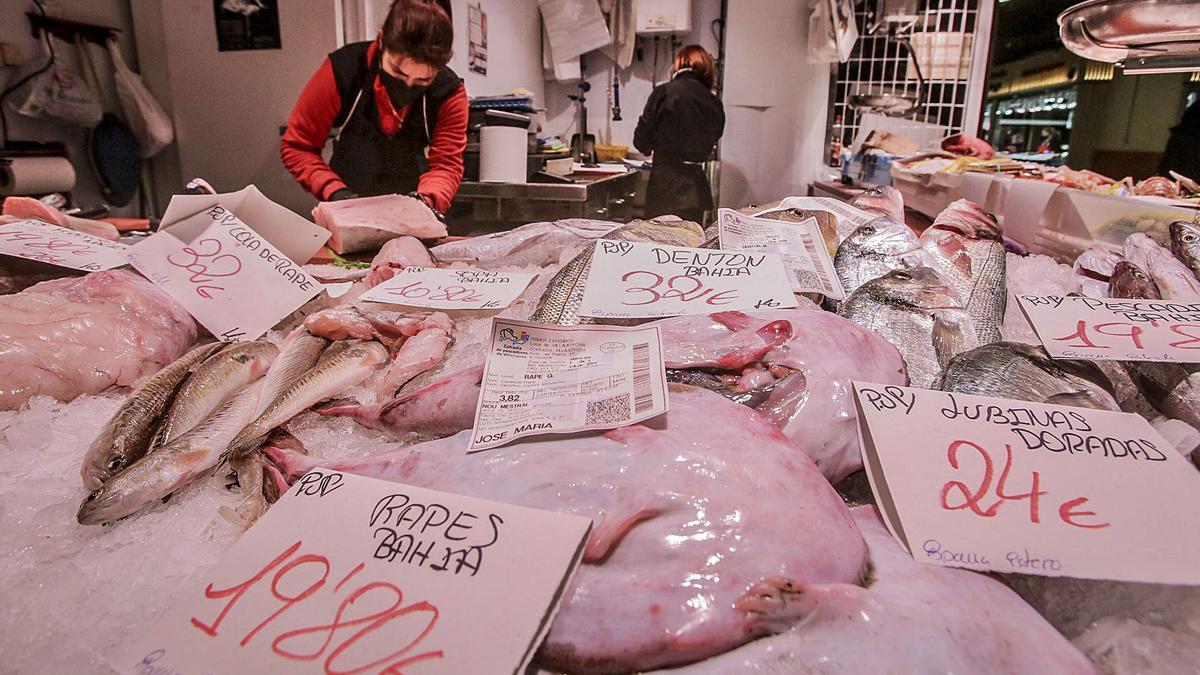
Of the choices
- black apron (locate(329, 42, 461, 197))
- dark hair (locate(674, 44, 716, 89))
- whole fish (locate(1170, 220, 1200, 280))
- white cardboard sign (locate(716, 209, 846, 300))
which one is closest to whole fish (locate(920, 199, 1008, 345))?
white cardboard sign (locate(716, 209, 846, 300))

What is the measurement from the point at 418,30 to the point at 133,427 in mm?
3054

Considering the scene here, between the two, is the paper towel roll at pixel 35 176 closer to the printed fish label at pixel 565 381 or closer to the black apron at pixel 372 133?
the black apron at pixel 372 133

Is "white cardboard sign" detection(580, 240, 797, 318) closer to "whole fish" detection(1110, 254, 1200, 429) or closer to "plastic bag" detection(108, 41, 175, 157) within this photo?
"whole fish" detection(1110, 254, 1200, 429)

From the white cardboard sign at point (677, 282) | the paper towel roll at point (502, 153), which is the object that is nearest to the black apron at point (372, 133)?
the paper towel roll at point (502, 153)

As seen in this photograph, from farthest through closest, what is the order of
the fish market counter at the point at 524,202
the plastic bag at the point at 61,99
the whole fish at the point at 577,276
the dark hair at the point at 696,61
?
the dark hair at the point at 696,61
the fish market counter at the point at 524,202
the plastic bag at the point at 61,99
the whole fish at the point at 577,276

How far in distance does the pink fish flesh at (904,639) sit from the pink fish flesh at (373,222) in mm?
2183

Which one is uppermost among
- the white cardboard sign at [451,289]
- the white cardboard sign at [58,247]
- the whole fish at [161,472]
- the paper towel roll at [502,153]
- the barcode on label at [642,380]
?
the paper towel roll at [502,153]

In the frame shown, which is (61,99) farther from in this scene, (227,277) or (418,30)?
(227,277)

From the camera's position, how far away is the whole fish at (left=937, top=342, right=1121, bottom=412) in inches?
40.6

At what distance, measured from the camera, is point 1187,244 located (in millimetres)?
1700

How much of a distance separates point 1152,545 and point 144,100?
22.6 feet

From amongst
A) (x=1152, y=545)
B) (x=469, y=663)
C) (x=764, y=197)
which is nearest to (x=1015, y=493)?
(x=1152, y=545)

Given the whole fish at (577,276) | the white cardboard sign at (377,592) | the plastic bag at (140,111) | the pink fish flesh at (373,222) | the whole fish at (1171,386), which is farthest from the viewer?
the plastic bag at (140,111)

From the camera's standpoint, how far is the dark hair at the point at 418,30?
11.4 feet
